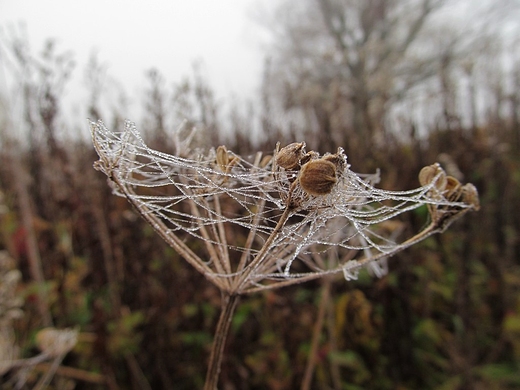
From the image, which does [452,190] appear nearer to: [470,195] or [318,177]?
[470,195]

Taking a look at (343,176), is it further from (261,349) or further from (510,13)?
(510,13)

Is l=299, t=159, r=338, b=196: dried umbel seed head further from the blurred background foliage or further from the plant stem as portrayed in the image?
the blurred background foliage

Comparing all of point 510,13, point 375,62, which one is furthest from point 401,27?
point 510,13

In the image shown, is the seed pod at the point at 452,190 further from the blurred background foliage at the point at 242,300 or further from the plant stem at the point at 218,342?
the blurred background foliage at the point at 242,300

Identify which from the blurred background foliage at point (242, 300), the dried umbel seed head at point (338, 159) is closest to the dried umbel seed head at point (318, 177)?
the dried umbel seed head at point (338, 159)

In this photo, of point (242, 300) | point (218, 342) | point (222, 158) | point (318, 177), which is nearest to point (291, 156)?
point (318, 177)
